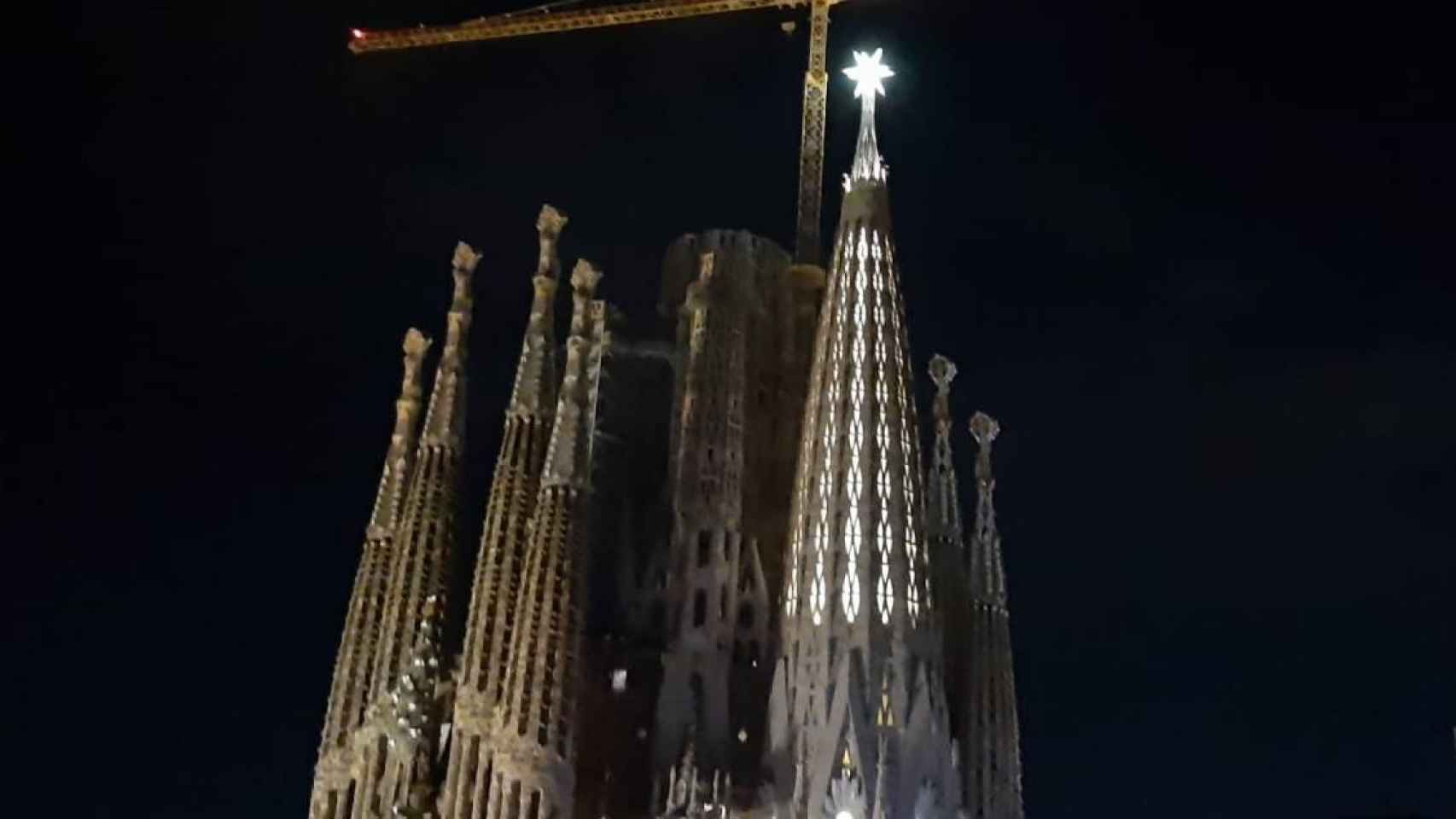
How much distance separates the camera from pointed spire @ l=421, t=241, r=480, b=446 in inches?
1427

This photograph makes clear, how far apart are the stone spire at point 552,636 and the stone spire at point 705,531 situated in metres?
2.21

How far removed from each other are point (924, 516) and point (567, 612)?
7.01 metres

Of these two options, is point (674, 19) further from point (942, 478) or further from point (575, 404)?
point (575, 404)

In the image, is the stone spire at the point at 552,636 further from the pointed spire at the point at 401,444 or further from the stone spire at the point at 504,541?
the pointed spire at the point at 401,444

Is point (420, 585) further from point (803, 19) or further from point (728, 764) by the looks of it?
point (803, 19)

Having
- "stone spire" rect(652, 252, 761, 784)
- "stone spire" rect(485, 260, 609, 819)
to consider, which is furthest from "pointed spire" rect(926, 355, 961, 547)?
"stone spire" rect(485, 260, 609, 819)

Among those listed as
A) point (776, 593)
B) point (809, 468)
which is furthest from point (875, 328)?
point (776, 593)

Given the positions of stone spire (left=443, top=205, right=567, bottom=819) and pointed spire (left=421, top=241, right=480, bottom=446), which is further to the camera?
pointed spire (left=421, top=241, right=480, bottom=446)

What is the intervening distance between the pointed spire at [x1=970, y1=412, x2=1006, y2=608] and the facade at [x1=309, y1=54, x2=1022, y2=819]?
0.20 ft

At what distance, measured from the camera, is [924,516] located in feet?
113

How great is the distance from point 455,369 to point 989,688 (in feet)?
39.8

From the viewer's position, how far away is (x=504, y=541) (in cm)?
3366

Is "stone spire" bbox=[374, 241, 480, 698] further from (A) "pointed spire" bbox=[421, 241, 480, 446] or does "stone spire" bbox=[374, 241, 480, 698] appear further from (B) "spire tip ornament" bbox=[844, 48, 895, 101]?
(B) "spire tip ornament" bbox=[844, 48, 895, 101]

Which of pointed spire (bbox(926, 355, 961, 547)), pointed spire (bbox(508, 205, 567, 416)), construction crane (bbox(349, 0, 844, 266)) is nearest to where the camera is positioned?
pointed spire (bbox(508, 205, 567, 416))
